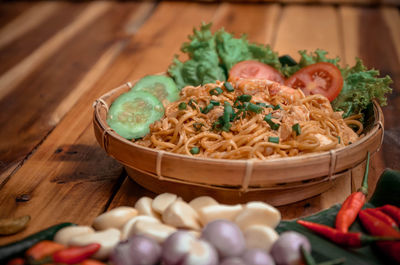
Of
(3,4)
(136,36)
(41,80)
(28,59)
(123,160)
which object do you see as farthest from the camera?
(3,4)

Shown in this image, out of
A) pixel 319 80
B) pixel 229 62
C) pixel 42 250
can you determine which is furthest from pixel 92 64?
pixel 42 250

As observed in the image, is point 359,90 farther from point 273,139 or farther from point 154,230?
point 154,230

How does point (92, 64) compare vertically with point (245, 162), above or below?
below

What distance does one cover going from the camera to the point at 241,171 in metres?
2.38

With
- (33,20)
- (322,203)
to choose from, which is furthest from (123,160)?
(33,20)

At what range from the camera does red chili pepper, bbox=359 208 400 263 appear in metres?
2.09

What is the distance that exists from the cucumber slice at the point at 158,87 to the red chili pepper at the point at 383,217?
1.73 m

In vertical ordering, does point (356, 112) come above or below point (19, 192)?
above

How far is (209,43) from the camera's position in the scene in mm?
4000

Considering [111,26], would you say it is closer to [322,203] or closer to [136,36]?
[136,36]

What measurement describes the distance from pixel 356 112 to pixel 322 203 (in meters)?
0.93

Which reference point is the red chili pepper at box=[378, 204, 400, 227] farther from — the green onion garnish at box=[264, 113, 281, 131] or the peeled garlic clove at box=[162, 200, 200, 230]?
the peeled garlic clove at box=[162, 200, 200, 230]

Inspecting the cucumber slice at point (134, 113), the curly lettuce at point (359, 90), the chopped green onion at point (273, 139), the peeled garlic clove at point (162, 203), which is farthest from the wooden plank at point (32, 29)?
the curly lettuce at point (359, 90)

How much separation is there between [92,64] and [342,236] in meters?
3.91
